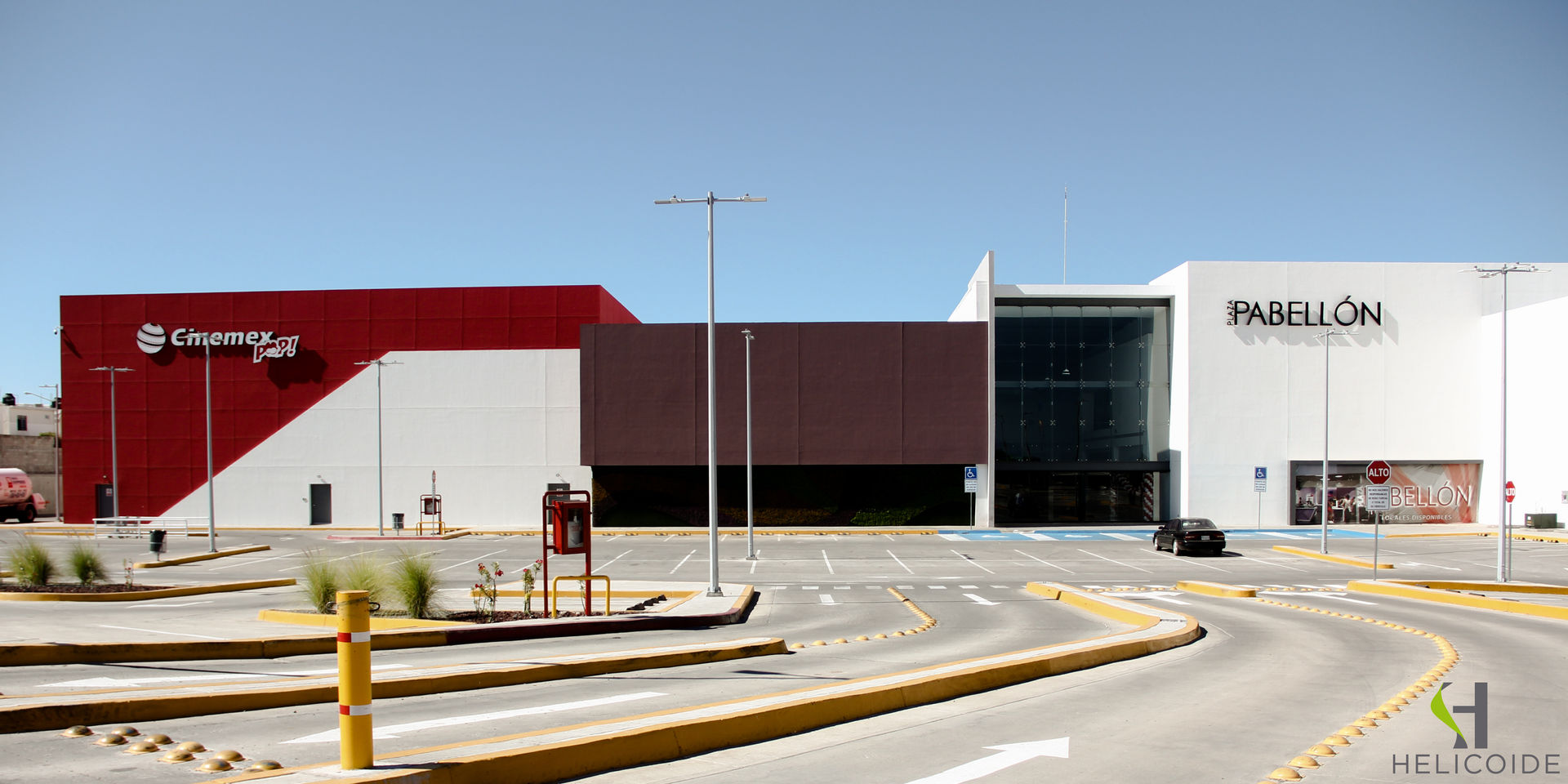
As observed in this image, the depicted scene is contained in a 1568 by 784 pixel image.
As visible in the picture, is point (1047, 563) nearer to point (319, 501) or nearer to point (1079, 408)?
point (1079, 408)

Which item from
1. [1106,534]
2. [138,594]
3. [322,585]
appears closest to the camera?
[322,585]

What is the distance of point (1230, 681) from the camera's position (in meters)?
10.4

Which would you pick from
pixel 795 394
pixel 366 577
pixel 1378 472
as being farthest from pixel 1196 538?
pixel 366 577

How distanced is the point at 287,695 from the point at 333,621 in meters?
7.72

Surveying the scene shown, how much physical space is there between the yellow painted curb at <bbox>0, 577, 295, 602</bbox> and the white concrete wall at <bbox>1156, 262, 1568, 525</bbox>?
4185 cm

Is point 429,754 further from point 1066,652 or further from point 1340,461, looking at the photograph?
point 1340,461

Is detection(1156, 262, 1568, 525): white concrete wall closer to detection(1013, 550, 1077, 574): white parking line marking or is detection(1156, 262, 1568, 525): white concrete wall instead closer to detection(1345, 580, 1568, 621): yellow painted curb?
detection(1013, 550, 1077, 574): white parking line marking

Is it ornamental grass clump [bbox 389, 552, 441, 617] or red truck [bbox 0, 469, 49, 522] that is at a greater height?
ornamental grass clump [bbox 389, 552, 441, 617]

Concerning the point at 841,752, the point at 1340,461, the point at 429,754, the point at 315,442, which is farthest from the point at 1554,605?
the point at 315,442

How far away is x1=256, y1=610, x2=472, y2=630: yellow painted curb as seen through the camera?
Answer: 48.8ft

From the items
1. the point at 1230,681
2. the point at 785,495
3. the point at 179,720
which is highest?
the point at 179,720

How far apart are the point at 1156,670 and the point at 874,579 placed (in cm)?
1779

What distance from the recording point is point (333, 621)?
1531 cm

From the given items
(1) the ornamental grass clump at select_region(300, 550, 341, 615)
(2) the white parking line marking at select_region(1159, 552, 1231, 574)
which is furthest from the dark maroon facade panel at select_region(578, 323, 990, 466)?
(1) the ornamental grass clump at select_region(300, 550, 341, 615)
